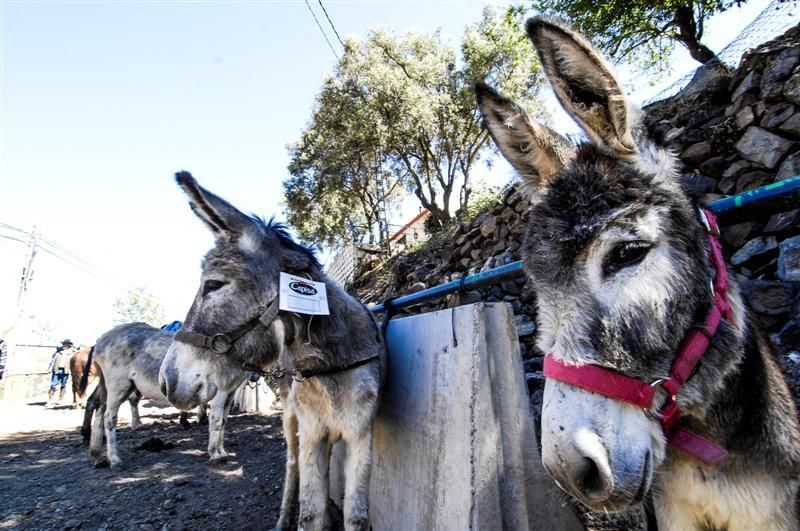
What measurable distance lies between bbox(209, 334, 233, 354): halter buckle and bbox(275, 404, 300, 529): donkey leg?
1.07 m

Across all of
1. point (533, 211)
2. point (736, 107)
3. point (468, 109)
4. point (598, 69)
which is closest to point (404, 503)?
point (533, 211)

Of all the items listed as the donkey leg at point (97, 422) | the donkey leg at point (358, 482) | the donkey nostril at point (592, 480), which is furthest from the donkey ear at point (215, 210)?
the donkey leg at point (97, 422)

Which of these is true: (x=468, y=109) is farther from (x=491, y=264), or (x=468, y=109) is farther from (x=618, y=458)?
(x=618, y=458)

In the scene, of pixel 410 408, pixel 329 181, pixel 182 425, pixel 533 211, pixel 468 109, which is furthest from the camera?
pixel 329 181

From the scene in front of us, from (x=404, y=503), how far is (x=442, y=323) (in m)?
1.12

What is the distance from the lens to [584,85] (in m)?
1.37

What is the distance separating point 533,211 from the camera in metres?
1.41

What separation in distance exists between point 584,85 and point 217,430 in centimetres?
646

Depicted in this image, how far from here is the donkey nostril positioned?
3.18ft

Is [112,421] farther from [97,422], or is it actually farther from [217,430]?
[217,430]

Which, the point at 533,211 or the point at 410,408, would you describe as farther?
the point at 410,408

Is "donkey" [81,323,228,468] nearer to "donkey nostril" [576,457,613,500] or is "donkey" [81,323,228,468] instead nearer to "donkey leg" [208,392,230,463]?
"donkey leg" [208,392,230,463]

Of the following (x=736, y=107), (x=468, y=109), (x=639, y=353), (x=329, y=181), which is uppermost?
(x=468, y=109)

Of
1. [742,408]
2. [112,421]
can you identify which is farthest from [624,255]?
[112,421]
